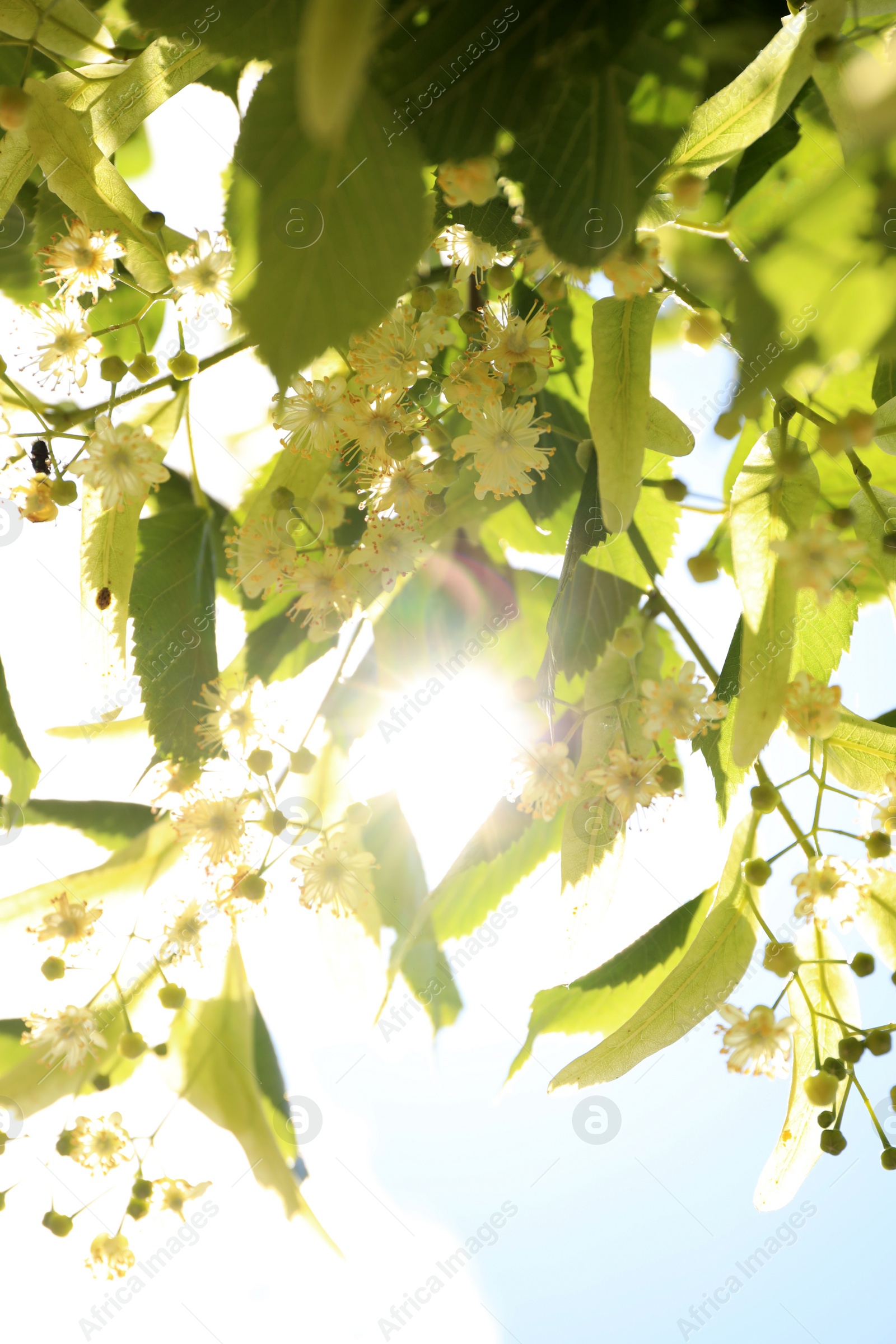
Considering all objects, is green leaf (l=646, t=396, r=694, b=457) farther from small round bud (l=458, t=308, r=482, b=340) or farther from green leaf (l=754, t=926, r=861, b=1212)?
green leaf (l=754, t=926, r=861, b=1212)

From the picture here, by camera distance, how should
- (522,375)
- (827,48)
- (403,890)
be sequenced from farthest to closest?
(403,890), (522,375), (827,48)

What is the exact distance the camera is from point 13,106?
350mm

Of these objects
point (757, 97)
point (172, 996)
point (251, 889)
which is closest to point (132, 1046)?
point (172, 996)

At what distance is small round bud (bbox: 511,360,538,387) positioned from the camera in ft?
1.34

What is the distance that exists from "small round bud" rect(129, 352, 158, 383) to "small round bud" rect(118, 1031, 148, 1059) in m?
0.40

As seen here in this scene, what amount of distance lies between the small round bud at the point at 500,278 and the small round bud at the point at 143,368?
18cm

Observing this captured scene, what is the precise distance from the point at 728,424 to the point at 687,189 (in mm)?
96

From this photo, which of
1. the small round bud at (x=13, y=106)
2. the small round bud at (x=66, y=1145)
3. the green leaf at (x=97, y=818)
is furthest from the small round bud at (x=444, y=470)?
the small round bud at (x=66, y=1145)

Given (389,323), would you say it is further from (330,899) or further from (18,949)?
(18,949)

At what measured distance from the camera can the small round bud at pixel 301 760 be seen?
1.72ft

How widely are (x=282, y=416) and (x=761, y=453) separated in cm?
22

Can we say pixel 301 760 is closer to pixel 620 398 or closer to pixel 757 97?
pixel 620 398

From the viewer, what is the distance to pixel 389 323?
1.35ft

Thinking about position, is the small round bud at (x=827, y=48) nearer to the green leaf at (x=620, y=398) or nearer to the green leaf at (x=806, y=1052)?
the green leaf at (x=620, y=398)
